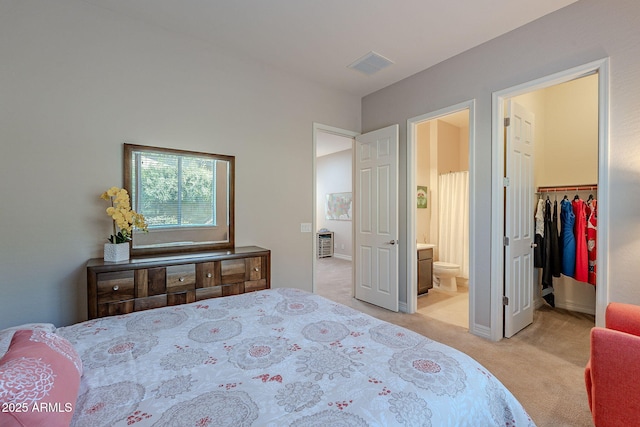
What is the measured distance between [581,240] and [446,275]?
1731mm

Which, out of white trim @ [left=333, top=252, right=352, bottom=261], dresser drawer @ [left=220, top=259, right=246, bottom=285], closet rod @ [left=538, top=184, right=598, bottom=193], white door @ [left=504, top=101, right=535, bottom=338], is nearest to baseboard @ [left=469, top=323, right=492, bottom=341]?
white door @ [left=504, top=101, right=535, bottom=338]

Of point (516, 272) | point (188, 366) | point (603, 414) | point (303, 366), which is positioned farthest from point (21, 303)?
point (516, 272)

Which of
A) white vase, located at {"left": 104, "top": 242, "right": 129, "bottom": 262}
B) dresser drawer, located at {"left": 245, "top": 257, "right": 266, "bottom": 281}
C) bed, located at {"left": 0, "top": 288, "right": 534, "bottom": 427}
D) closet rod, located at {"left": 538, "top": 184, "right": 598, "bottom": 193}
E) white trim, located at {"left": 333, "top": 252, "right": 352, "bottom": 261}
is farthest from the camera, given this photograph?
white trim, located at {"left": 333, "top": 252, "right": 352, "bottom": 261}

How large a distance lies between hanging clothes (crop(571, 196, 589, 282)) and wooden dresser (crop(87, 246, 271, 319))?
11.5ft

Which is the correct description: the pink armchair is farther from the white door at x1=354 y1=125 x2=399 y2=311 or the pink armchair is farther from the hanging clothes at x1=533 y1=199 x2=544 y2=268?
the hanging clothes at x1=533 y1=199 x2=544 y2=268

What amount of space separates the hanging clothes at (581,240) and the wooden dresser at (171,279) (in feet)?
11.5

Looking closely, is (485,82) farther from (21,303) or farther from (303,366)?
(21,303)

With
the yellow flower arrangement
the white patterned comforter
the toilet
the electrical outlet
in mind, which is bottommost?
the toilet

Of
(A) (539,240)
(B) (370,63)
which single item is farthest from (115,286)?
(A) (539,240)

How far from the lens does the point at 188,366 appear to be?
105cm

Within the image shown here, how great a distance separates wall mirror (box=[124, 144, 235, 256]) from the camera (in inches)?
99.3

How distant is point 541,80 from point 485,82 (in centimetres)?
49

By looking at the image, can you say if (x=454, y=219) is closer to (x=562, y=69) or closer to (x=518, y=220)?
(x=518, y=220)

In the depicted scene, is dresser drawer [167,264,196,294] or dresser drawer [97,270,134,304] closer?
dresser drawer [97,270,134,304]
